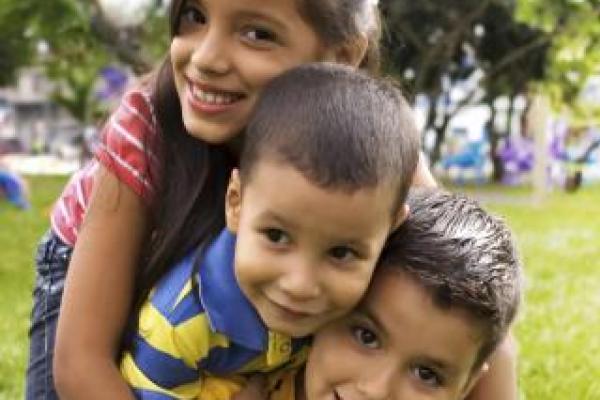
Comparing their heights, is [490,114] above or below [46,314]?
below

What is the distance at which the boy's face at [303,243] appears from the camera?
71.4 inches

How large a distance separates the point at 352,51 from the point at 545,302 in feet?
13.6

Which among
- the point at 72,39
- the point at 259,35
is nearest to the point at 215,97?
the point at 259,35

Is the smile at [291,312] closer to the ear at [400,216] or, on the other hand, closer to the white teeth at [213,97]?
the ear at [400,216]

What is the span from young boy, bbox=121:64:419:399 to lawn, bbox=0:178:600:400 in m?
1.01

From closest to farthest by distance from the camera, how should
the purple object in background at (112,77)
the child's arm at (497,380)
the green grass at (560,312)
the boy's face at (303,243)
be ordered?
the boy's face at (303,243), the child's arm at (497,380), the green grass at (560,312), the purple object in background at (112,77)

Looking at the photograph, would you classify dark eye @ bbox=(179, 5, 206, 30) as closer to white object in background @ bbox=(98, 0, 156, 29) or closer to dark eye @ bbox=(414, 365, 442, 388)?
dark eye @ bbox=(414, 365, 442, 388)

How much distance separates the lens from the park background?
4934 mm

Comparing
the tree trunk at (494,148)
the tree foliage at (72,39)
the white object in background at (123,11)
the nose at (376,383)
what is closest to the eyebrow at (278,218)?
the nose at (376,383)

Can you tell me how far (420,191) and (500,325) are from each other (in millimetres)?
296

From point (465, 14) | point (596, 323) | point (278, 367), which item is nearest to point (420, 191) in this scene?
point (278, 367)

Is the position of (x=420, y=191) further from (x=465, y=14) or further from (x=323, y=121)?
(x=465, y=14)

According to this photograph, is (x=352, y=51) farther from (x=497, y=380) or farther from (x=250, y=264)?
(x=497, y=380)

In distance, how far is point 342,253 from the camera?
1.87 metres
